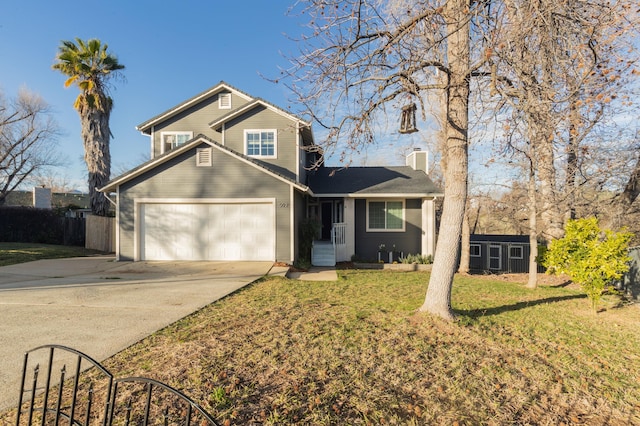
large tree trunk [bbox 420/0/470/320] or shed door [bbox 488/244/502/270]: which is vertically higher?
large tree trunk [bbox 420/0/470/320]

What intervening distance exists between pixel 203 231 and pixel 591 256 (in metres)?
10.6

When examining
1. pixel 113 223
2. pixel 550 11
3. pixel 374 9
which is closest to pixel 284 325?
pixel 374 9

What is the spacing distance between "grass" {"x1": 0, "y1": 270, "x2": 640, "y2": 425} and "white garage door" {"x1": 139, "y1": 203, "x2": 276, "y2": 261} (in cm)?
556

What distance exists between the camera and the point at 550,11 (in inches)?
156

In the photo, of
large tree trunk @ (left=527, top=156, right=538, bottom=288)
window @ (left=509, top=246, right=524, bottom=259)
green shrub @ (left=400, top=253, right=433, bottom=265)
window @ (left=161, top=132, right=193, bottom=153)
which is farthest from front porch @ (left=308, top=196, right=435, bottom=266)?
window @ (left=509, top=246, right=524, bottom=259)

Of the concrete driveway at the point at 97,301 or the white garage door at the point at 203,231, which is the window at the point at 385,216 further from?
the concrete driveway at the point at 97,301

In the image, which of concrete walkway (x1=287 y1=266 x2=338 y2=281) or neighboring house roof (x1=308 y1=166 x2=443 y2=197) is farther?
neighboring house roof (x1=308 y1=166 x2=443 y2=197)

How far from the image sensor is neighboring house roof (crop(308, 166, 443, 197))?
1298cm

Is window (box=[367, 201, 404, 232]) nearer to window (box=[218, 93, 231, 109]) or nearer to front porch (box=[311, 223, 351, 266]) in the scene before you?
front porch (box=[311, 223, 351, 266])

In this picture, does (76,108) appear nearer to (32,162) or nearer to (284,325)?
(32,162)

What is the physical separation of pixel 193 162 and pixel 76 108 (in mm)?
9300

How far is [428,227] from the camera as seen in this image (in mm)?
13289

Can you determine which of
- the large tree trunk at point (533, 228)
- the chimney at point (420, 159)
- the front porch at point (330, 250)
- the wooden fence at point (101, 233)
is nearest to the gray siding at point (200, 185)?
the front porch at point (330, 250)

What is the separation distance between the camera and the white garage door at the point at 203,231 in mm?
11336
